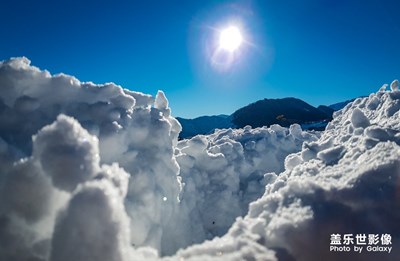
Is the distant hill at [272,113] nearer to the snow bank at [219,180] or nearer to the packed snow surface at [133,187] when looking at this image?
the snow bank at [219,180]

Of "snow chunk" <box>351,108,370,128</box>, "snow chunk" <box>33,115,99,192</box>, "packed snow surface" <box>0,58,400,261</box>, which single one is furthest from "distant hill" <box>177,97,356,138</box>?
"snow chunk" <box>33,115,99,192</box>

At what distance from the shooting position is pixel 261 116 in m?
71.5

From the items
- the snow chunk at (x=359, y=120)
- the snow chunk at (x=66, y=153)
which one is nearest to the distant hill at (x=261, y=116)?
the snow chunk at (x=359, y=120)

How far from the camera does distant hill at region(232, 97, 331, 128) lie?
226 feet

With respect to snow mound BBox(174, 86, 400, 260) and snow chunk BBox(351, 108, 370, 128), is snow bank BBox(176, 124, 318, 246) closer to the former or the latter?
snow chunk BBox(351, 108, 370, 128)

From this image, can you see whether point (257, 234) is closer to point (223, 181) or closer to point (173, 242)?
Result: point (173, 242)

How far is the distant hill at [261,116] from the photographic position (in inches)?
2714

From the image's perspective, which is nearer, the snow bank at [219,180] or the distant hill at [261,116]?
the snow bank at [219,180]

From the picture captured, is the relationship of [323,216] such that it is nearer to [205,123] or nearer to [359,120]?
[359,120]

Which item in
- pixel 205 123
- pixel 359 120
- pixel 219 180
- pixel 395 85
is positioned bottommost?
pixel 359 120

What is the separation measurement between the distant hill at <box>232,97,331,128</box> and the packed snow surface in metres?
55.1

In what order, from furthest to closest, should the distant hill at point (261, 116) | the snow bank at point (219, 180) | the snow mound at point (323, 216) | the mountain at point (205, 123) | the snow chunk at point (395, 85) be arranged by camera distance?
1. the mountain at point (205, 123)
2. the distant hill at point (261, 116)
3. the snow bank at point (219, 180)
4. the snow chunk at point (395, 85)
5. the snow mound at point (323, 216)

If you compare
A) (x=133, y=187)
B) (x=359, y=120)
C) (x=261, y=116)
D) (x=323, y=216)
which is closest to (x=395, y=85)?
(x=359, y=120)

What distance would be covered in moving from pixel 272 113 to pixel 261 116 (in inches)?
108
